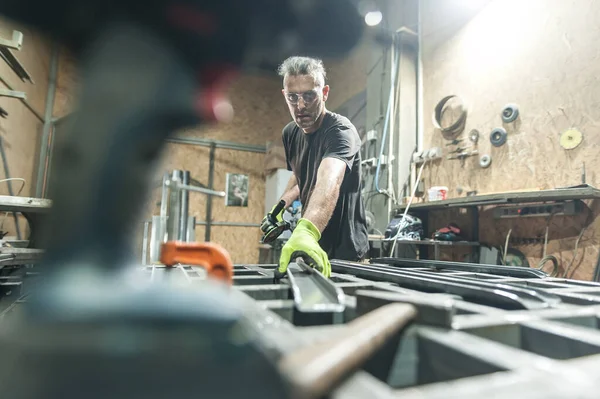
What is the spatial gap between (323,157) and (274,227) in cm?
38

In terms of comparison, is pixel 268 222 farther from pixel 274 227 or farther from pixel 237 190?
pixel 237 190

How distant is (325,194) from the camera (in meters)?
1.26

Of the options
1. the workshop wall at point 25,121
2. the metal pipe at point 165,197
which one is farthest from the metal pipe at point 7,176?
the metal pipe at point 165,197

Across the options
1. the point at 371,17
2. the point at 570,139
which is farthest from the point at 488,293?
the point at 570,139

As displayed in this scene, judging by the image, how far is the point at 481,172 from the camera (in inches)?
108

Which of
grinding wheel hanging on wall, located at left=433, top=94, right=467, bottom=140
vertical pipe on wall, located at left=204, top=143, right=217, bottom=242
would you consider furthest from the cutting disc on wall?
vertical pipe on wall, located at left=204, top=143, right=217, bottom=242

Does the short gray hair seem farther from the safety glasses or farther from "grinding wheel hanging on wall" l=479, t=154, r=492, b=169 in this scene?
"grinding wheel hanging on wall" l=479, t=154, r=492, b=169

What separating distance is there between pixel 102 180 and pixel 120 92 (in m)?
0.08

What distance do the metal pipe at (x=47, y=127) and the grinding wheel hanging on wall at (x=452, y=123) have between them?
170 inches

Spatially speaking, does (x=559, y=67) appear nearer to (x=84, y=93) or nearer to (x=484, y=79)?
(x=484, y=79)

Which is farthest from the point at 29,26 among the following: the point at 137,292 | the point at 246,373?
the point at 246,373

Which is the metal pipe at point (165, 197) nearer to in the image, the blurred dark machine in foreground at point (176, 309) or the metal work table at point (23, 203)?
the blurred dark machine in foreground at point (176, 309)

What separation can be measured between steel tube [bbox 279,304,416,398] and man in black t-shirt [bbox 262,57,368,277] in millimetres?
913

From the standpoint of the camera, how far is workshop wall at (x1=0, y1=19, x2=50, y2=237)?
3137 millimetres
